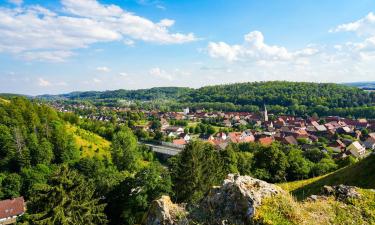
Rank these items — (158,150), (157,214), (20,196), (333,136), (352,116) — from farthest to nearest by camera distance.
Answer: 1. (352,116)
2. (333,136)
3. (158,150)
4. (20,196)
5. (157,214)

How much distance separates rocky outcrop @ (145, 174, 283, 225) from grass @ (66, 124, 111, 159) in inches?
2604

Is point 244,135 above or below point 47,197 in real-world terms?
below

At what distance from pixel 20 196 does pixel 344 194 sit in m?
54.6

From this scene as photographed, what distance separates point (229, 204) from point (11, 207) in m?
48.4

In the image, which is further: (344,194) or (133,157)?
(133,157)

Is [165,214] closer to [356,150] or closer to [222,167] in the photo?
[222,167]

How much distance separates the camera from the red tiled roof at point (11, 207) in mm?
44216

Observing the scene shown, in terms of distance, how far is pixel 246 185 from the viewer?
7.93 m

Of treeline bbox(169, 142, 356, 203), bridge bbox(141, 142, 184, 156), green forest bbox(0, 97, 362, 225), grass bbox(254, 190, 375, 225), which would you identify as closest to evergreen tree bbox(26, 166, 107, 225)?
green forest bbox(0, 97, 362, 225)

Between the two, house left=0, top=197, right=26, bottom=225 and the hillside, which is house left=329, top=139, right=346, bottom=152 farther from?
house left=0, top=197, right=26, bottom=225

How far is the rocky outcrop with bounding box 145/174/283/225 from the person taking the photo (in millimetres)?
7375

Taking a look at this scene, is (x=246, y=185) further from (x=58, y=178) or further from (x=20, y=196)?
(x=20, y=196)

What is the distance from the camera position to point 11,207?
45.3m

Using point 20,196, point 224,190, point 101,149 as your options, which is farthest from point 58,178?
point 101,149
